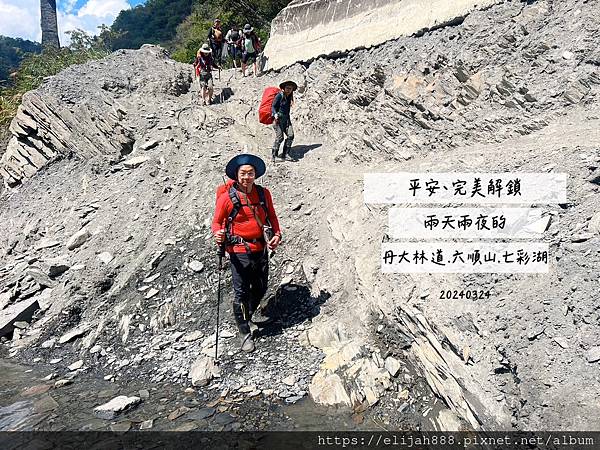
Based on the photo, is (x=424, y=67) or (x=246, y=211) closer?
(x=246, y=211)

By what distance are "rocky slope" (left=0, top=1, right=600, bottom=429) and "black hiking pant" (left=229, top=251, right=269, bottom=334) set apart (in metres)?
0.39

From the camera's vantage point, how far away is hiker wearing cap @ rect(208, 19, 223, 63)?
49.2 feet

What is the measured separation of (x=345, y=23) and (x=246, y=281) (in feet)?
30.3

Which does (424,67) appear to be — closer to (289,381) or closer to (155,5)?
(289,381)

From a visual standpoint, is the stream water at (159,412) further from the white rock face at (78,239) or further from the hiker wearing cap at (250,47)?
the hiker wearing cap at (250,47)

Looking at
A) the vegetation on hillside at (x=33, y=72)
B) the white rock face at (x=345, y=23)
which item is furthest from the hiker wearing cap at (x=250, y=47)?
the vegetation on hillside at (x=33, y=72)

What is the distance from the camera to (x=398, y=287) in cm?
455

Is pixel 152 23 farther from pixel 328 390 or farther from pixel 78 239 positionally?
pixel 328 390

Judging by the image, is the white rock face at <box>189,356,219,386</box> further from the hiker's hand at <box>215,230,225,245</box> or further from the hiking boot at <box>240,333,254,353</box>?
the hiker's hand at <box>215,230,225,245</box>

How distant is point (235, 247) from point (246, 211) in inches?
17.2

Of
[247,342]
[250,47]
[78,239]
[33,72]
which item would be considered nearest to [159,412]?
[247,342]

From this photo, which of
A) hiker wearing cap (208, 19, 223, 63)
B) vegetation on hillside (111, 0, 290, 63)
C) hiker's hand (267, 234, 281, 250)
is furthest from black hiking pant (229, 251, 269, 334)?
vegetation on hillside (111, 0, 290, 63)

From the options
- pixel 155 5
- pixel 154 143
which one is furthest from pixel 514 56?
pixel 155 5

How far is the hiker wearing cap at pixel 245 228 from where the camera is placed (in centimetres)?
486
